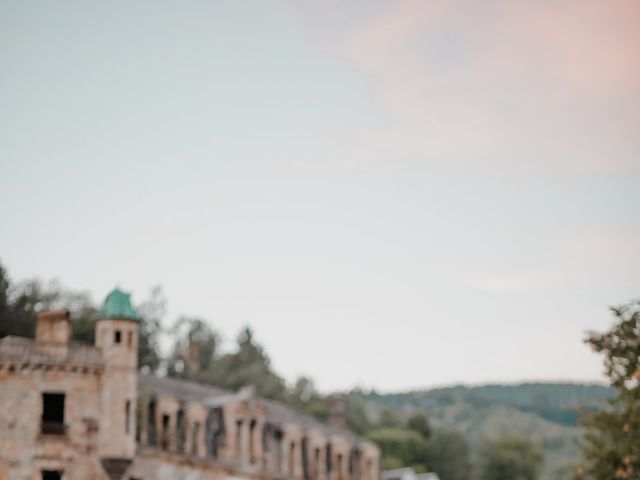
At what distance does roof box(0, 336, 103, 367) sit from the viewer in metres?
55.3

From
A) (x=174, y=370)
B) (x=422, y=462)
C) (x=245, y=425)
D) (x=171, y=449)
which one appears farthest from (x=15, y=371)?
(x=422, y=462)

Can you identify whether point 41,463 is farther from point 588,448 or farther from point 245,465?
point 588,448

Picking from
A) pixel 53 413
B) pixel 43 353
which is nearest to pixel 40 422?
pixel 53 413

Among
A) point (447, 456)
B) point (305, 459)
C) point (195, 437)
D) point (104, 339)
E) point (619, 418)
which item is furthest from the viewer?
point (447, 456)

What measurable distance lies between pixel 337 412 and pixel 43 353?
32288 mm

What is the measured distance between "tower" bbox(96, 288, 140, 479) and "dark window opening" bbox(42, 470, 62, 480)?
6.79 ft

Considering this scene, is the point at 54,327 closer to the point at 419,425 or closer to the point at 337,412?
the point at 337,412

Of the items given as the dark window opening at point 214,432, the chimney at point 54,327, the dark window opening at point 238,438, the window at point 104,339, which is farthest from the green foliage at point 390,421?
Answer: the chimney at point 54,327

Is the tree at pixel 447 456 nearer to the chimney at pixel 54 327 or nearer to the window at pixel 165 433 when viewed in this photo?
the window at pixel 165 433

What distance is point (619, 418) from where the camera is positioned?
4631cm

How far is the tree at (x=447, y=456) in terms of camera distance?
125250mm

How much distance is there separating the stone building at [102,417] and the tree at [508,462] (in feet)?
227

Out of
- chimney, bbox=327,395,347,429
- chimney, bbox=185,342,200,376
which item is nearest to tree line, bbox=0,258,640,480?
chimney, bbox=185,342,200,376

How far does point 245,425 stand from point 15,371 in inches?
586
